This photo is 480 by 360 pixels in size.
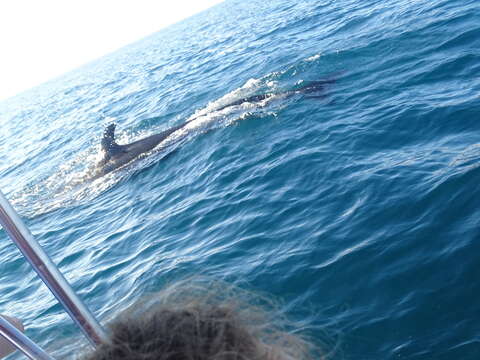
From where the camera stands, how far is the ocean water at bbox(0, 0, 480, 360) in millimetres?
5082

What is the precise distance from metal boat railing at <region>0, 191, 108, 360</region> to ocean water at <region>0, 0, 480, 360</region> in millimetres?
644

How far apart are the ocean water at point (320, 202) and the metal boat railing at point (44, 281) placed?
2.11 feet

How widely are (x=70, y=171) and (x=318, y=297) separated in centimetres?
1197

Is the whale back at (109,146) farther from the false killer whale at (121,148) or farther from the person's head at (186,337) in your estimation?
the person's head at (186,337)

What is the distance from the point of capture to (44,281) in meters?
2.04

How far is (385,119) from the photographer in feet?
30.1

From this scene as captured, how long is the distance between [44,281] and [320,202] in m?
5.72

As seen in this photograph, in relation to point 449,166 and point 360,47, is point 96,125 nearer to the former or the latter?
point 360,47

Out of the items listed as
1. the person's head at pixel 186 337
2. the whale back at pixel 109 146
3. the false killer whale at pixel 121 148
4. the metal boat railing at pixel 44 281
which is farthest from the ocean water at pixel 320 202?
the person's head at pixel 186 337

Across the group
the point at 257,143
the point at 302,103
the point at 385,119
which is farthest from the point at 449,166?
the point at 302,103

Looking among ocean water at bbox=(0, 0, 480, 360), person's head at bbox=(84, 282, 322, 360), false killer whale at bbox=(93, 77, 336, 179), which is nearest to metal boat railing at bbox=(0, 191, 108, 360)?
person's head at bbox=(84, 282, 322, 360)

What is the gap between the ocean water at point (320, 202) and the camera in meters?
5.08

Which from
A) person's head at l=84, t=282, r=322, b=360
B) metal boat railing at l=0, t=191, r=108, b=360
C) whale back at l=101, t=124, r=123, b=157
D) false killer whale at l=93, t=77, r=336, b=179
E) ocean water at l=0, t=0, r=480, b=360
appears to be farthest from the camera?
whale back at l=101, t=124, r=123, b=157

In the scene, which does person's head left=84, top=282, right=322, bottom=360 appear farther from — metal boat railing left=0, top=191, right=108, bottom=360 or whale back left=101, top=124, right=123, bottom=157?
whale back left=101, top=124, right=123, bottom=157
